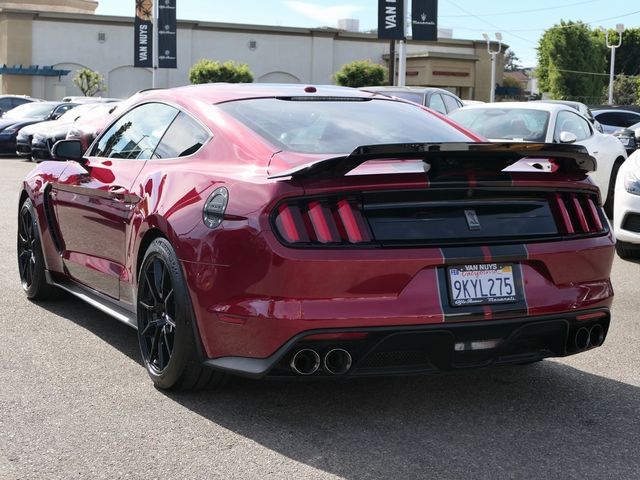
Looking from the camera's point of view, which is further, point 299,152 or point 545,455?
point 299,152

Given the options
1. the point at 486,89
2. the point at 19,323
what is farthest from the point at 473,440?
the point at 486,89

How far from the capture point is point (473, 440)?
13.4ft

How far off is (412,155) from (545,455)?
1302mm

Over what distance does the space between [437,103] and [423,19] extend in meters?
11.0

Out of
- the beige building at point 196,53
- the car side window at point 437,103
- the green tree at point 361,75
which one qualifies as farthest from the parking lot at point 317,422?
the beige building at point 196,53

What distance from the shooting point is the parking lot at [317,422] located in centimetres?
376

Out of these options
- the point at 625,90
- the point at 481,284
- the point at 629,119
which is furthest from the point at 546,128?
the point at 625,90

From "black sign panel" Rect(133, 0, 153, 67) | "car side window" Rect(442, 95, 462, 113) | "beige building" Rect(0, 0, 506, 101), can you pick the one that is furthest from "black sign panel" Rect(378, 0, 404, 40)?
"beige building" Rect(0, 0, 506, 101)

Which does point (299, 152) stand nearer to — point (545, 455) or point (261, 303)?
point (261, 303)

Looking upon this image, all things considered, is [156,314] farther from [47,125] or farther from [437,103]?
[47,125]

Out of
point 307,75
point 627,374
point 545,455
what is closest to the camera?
point 545,455

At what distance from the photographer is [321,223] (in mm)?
3992

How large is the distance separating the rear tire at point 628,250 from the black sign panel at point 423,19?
18645mm

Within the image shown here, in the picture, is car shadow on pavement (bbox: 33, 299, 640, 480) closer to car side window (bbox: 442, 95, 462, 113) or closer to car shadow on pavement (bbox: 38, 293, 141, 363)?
car shadow on pavement (bbox: 38, 293, 141, 363)
